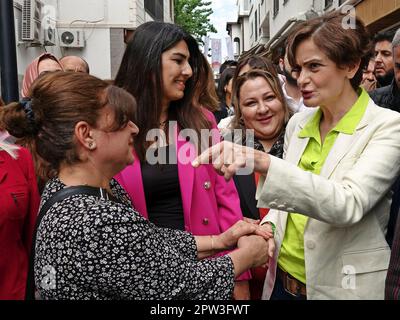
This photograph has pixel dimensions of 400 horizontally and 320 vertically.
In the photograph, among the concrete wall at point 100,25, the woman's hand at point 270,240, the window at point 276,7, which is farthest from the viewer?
the window at point 276,7

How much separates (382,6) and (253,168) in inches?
329

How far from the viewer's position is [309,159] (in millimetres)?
1915

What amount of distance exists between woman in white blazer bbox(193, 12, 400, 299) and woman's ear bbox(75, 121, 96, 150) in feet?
1.21

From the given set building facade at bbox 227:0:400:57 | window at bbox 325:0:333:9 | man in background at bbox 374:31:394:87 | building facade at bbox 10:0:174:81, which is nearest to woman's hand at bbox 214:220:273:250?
building facade at bbox 227:0:400:57

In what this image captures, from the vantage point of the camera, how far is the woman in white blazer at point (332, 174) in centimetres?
151

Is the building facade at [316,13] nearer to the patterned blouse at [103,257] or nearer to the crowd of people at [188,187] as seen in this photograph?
the crowd of people at [188,187]

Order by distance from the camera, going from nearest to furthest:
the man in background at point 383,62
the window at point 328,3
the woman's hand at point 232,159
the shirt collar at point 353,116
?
the woman's hand at point 232,159 → the shirt collar at point 353,116 → the man in background at point 383,62 → the window at point 328,3

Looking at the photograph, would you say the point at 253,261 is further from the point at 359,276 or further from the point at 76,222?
the point at 76,222

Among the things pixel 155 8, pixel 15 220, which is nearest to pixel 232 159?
pixel 15 220

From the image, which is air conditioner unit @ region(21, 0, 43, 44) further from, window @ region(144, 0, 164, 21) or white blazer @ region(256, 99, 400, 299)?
white blazer @ region(256, 99, 400, 299)

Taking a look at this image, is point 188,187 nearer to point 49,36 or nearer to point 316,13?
point 49,36

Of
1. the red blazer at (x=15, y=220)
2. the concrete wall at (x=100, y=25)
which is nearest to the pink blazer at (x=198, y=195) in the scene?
the red blazer at (x=15, y=220)

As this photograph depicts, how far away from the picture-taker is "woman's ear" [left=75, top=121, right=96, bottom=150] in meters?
1.50
